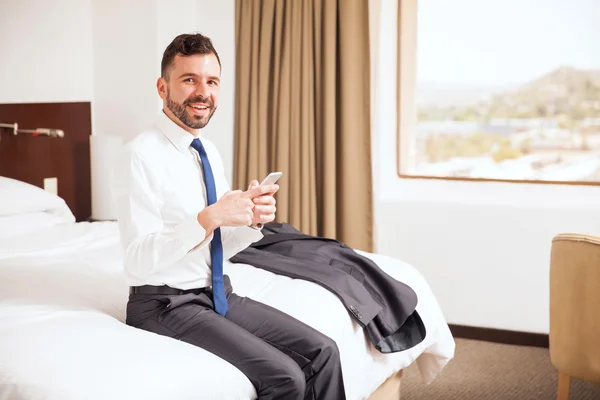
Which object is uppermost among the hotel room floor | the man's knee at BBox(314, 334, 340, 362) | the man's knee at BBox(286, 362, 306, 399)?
the man's knee at BBox(314, 334, 340, 362)

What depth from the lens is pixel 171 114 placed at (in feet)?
7.32

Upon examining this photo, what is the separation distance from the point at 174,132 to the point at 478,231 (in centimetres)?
241

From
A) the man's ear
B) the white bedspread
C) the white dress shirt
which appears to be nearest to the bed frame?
the white bedspread

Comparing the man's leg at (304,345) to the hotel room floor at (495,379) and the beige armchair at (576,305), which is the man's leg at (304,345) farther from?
the hotel room floor at (495,379)

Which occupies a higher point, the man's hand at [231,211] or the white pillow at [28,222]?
the man's hand at [231,211]

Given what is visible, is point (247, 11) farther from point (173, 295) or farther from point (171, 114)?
point (173, 295)

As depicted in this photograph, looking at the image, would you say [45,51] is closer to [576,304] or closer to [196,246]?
[196,246]

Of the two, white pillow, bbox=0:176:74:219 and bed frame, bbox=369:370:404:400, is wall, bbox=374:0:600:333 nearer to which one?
bed frame, bbox=369:370:404:400

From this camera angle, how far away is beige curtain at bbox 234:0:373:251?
4.23 m

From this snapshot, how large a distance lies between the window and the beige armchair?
138 cm

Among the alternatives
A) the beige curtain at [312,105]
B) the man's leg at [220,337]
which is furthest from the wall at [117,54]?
the man's leg at [220,337]

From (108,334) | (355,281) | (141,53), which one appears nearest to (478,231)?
(355,281)

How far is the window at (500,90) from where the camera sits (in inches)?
163

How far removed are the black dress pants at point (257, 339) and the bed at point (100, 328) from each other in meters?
0.06
